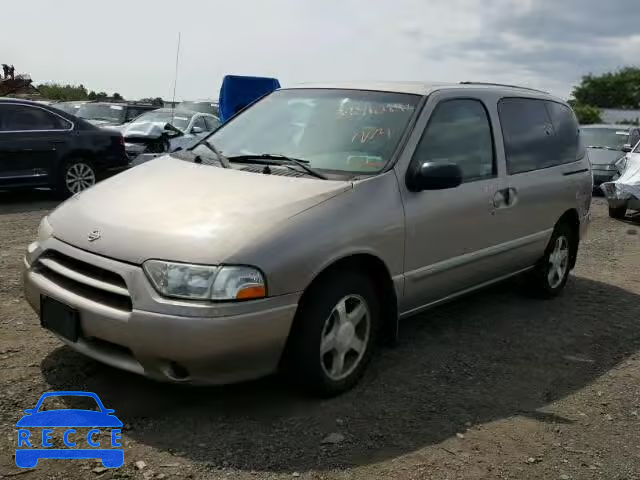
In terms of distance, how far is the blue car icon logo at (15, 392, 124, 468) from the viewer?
299 cm

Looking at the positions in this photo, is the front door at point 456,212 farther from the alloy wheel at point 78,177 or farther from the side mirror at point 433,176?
the alloy wheel at point 78,177

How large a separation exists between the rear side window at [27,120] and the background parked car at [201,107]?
5.79 meters

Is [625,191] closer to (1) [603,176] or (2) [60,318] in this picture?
(1) [603,176]

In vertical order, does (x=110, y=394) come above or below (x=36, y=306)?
below

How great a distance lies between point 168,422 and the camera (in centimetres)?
331

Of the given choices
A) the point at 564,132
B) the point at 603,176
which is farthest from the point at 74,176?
the point at 603,176

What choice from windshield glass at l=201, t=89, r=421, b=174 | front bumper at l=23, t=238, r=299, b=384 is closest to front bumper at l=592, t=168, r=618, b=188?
windshield glass at l=201, t=89, r=421, b=174

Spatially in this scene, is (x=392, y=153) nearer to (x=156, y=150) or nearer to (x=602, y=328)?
(x=602, y=328)

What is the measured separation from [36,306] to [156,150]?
8.95 m

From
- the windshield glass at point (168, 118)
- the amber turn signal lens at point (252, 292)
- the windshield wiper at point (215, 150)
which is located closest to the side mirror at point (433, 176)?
the windshield wiper at point (215, 150)

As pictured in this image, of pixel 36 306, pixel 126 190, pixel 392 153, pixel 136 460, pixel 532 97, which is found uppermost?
pixel 532 97

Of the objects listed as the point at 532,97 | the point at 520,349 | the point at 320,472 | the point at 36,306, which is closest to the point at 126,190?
the point at 36,306

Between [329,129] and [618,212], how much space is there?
846 centimetres

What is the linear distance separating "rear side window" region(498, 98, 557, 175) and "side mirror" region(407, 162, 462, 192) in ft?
3.69
